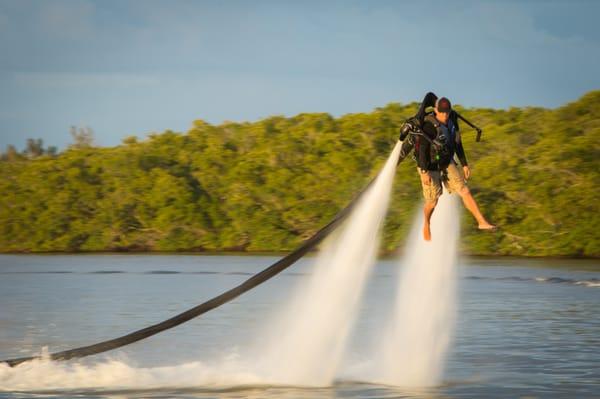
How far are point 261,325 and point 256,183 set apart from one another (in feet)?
188

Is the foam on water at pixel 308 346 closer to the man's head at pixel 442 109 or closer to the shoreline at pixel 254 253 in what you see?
the man's head at pixel 442 109

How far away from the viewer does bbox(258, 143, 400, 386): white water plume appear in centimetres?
1550

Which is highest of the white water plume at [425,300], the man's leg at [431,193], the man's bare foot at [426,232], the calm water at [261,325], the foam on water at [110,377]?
the man's leg at [431,193]

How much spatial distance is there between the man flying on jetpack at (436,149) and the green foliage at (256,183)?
5925 centimetres

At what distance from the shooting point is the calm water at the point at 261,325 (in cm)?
1858

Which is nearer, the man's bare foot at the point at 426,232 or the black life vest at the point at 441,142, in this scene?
the black life vest at the point at 441,142

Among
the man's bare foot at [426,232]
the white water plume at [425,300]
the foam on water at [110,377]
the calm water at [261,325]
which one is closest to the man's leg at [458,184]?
the man's bare foot at [426,232]

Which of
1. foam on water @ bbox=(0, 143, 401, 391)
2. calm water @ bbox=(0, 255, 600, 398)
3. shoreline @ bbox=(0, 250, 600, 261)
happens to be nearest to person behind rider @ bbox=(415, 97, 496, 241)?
foam on water @ bbox=(0, 143, 401, 391)

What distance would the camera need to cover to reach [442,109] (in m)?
14.1

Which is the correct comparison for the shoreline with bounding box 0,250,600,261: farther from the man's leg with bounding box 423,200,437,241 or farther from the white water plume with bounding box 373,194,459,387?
the man's leg with bounding box 423,200,437,241

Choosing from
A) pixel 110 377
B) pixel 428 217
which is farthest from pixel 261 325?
pixel 428 217

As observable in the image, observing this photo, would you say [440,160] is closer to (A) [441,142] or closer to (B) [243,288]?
(A) [441,142]

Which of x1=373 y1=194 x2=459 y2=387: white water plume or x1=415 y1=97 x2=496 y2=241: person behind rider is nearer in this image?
x1=415 y1=97 x2=496 y2=241: person behind rider

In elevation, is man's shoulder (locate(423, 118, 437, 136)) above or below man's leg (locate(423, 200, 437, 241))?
above
